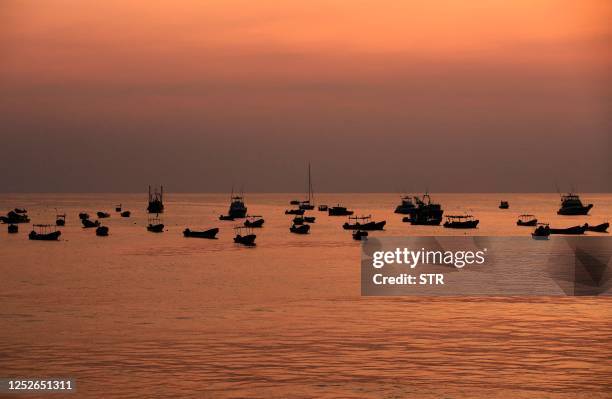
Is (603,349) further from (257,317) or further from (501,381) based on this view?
(257,317)

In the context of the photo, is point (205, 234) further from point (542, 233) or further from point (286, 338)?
point (286, 338)

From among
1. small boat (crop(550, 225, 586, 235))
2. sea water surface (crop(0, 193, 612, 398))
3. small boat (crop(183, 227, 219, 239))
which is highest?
small boat (crop(550, 225, 586, 235))

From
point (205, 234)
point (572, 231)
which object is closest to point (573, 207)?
point (572, 231)

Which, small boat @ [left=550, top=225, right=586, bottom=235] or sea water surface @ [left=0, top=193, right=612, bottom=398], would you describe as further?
small boat @ [left=550, top=225, right=586, bottom=235]

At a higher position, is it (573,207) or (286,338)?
(573,207)

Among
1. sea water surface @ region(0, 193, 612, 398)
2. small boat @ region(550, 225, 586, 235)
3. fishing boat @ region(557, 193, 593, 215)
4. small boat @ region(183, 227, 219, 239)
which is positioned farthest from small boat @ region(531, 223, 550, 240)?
fishing boat @ region(557, 193, 593, 215)

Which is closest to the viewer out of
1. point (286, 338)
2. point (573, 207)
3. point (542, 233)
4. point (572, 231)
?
point (286, 338)

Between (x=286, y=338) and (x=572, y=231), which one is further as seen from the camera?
(x=572, y=231)

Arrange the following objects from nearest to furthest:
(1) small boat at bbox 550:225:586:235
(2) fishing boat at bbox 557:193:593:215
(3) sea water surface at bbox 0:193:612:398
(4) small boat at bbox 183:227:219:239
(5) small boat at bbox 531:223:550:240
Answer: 1. (3) sea water surface at bbox 0:193:612:398
2. (5) small boat at bbox 531:223:550:240
3. (4) small boat at bbox 183:227:219:239
4. (1) small boat at bbox 550:225:586:235
5. (2) fishing boat at bbox 557:193:593:215

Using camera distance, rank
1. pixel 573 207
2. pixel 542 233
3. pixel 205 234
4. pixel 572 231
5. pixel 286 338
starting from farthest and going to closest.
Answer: pixel 573 207 < pixel 572 231 < pixel 205 234 < pixel 542 233 < pixel 286 338

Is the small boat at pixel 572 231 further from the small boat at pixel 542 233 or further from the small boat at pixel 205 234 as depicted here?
the small boat at pixel 205 234

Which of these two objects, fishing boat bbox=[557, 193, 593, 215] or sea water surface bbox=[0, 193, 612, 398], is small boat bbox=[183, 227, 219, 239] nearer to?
sea water surface bbox=[0, 193, 612, 398]

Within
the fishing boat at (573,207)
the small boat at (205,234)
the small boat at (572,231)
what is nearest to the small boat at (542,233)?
the small boat at (572,231)

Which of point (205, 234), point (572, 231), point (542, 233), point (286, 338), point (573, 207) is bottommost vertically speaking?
point (286, 338)
